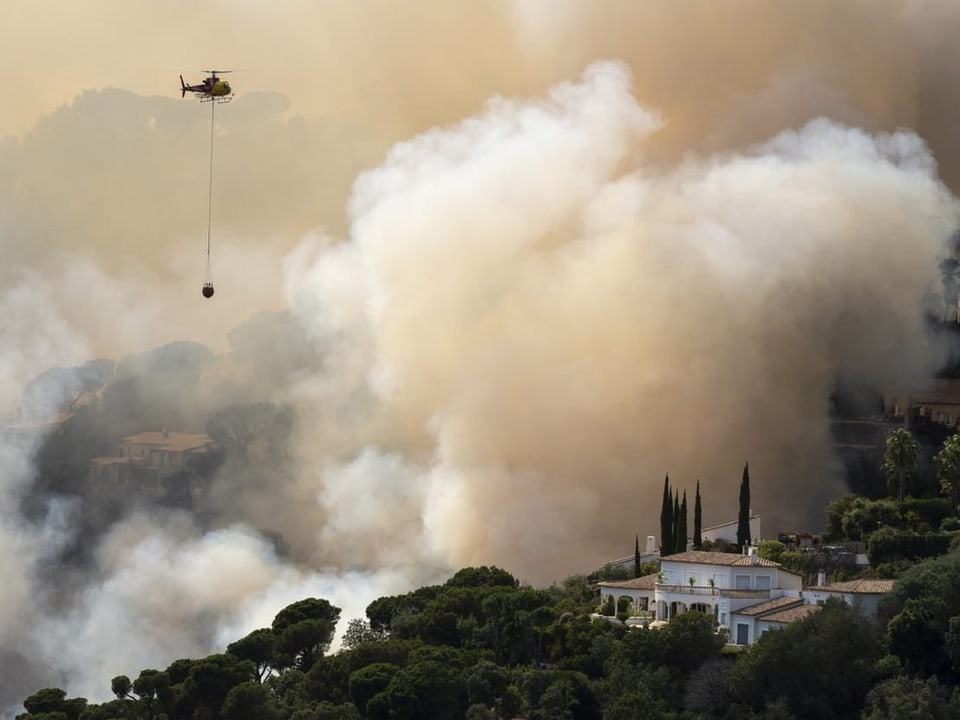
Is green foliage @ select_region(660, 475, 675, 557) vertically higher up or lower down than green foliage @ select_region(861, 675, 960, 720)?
higher up

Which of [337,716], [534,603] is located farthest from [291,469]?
[337,716]

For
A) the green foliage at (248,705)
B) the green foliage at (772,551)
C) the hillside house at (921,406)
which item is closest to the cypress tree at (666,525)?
the green foliage at (772,551)

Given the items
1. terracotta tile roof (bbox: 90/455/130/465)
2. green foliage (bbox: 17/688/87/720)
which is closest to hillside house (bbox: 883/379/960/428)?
terracotta tile roof (bbox: 90/455/130/465)

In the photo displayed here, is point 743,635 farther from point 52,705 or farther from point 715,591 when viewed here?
point 52,705

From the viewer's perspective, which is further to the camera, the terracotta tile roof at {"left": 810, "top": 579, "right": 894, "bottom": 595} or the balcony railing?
the balcony railing

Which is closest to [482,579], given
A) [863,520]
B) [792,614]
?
[792,614]

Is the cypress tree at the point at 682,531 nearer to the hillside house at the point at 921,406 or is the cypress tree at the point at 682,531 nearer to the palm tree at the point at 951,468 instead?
the palm tree at the point at 951,468

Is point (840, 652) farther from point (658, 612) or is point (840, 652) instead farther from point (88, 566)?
point (88, 566)

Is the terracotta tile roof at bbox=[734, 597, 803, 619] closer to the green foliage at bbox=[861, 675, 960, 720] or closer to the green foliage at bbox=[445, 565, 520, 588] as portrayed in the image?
the green foliage at bbox=[861, 675, 960, 720]
